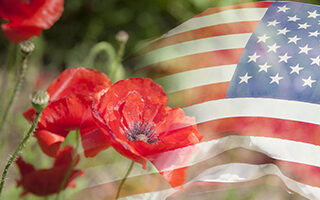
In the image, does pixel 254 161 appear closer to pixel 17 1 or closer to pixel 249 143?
pixel 249 143

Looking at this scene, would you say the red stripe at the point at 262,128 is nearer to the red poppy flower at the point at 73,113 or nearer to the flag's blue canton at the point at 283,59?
the flag's blue canton at the point at 283,59

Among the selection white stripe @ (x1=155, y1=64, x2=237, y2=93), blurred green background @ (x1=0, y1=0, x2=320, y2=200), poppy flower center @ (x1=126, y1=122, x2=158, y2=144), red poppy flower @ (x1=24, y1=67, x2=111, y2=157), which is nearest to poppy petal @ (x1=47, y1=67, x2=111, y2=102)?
red poppy flower @ (x1=24, y1=67, x2=111, y2=157)

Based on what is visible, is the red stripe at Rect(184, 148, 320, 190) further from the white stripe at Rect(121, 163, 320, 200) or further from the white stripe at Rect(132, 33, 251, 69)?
the white stripe at Rect(132, 33, 251, 69)

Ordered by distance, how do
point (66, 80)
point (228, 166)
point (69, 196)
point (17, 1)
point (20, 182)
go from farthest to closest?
point (69, 196), point (228, 166), point (20, 182), point (66, 80), point (17, 1)

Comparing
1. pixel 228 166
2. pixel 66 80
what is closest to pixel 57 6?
pixel 66 80

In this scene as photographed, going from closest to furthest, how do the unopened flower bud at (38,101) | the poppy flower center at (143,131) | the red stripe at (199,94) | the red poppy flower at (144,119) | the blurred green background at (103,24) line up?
the unopened flower bud at (38,101)
the red poppy flower at (144,119)
the poppy flower center at (143,131)
the red stripe at (199,94)
the blurred green background at (103,24)

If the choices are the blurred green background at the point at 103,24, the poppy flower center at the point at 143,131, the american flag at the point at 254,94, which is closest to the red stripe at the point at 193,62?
the american flag at the point at 254,94
